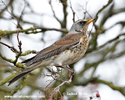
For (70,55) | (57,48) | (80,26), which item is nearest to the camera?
(70,55)

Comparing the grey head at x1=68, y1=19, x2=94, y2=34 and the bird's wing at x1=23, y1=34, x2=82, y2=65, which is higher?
the grey head at x1=68, y1=19, x2=94, y2=34

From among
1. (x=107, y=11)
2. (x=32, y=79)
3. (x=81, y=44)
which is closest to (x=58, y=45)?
(x=81, y=44)

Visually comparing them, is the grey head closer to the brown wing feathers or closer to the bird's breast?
the brown wing feathers

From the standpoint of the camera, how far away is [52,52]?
13.4 feet

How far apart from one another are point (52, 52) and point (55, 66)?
34cm

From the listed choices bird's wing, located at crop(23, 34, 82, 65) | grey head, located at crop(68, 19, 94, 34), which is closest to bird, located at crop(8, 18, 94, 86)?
bird's wing, located at crop(23, 34, 82, 65)

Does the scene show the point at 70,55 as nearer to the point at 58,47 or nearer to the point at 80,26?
the point at 58,47

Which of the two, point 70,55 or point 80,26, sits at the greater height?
point 80,26

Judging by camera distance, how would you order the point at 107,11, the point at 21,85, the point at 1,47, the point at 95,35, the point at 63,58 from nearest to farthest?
the point at 63,58 → the point at 21,85 → the point at 95,35 → the point at 107,11 → the point at 1,47

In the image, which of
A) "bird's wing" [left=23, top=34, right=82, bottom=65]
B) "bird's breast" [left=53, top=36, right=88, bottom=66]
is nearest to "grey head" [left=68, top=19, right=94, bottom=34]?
"bird's wing" [left=23, top=34, right=82, bottom=65]

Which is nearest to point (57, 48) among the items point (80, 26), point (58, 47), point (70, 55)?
point (58, 47)

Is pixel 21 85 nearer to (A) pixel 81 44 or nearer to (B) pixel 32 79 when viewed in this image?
(B) pixel 32 79

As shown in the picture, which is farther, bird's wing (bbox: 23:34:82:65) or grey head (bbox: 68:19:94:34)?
grey head (bbox: 68:19:94:34)

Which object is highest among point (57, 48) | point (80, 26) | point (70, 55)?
point (80, 26)
